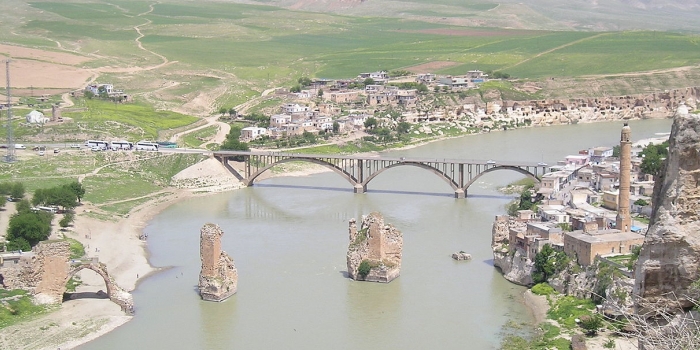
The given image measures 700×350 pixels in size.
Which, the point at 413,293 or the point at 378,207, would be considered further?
the point at 378,207

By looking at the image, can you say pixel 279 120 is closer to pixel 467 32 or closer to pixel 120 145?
pixel 120 145

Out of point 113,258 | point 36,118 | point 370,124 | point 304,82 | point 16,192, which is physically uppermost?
point 304,82

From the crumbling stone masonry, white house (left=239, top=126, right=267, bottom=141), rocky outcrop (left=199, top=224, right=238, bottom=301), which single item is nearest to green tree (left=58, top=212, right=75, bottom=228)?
the crumbling stone masonry

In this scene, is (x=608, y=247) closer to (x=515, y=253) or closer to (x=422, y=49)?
(x=515, y=253)

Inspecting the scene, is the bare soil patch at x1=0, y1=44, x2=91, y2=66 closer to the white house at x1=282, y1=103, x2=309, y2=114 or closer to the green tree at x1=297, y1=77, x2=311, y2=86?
the green tree at x1=297, y1=77, x2=311, y2=86

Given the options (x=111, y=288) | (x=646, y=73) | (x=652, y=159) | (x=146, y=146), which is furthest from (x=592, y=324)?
(x=646, y=73)

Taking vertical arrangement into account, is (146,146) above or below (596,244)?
above

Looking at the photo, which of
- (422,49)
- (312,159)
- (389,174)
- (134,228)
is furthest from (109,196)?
(422,49)
